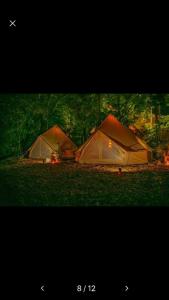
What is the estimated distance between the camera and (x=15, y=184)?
4.18 meters

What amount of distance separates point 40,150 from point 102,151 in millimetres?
657

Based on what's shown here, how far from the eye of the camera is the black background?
3.73 metres

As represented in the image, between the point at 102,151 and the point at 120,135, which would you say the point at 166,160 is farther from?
the point at 102,151

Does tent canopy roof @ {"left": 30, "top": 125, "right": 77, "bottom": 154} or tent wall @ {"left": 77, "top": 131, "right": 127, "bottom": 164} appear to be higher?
tent canopy roof @ {"left": 30, "top": 125, "right": 77, "bottom": 154}

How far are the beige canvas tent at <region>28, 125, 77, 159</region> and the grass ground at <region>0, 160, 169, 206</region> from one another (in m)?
0.11

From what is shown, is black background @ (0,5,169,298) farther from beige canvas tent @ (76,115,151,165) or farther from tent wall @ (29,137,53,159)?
tent wall @ (29,137,53,159)

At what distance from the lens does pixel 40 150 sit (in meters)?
4.23
